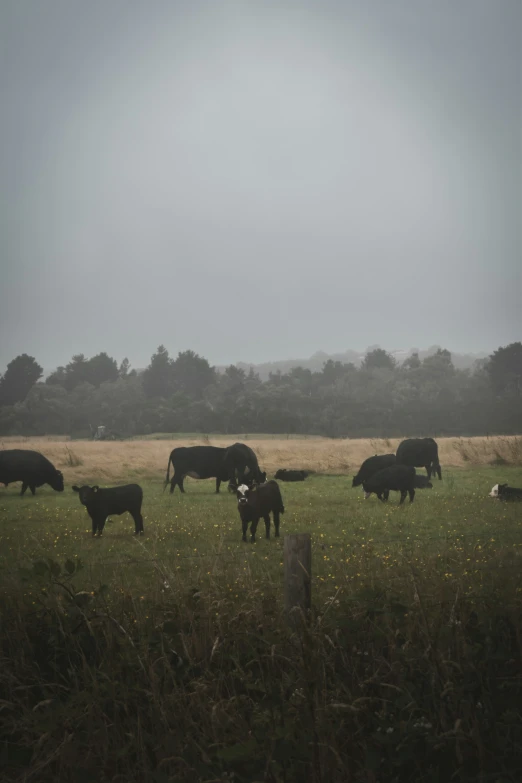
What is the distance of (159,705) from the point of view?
11.7ft

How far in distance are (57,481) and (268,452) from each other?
2.85 meters

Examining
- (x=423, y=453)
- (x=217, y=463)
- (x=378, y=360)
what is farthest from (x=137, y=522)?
(x=378, y=360)

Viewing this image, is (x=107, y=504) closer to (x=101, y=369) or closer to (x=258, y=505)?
(x=258, y=505)

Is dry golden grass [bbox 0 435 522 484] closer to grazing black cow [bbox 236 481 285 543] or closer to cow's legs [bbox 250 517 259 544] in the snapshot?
grazing black cow [bbox 236 481 285 543]

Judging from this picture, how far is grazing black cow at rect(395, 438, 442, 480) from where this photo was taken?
30.4ft

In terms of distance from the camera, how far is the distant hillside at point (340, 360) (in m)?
10.2

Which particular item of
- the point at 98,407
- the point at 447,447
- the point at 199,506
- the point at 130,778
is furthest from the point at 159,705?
the point at 447,447

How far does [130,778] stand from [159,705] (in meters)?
0.37

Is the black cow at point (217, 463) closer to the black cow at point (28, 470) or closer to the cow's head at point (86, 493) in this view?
the cow's head at point (86, 493)

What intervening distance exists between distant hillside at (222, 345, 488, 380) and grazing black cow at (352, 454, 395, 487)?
1717 millimetres

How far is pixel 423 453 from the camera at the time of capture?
952 centimetres

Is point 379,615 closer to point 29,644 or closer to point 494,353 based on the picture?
point 29,644

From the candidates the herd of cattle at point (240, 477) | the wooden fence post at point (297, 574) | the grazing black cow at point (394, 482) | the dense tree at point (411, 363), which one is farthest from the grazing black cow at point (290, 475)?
the wooden fence post at point (297, 574)

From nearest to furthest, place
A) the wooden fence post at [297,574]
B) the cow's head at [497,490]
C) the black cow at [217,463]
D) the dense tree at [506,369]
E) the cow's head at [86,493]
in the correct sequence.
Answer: the wooden fence post at [297,574] → the cow's head at [86,493] → the cow's head at [497,490] → the black cow at [217,463] → the dense tree at [506,369]
